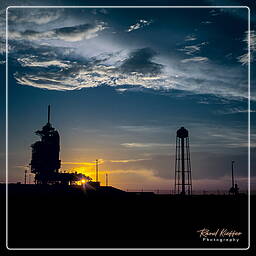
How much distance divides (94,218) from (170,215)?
7272 mm

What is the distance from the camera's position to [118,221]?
95.1 feet

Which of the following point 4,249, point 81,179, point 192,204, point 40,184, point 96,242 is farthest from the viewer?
point 81,179

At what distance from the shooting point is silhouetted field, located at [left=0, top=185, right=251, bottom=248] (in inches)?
976

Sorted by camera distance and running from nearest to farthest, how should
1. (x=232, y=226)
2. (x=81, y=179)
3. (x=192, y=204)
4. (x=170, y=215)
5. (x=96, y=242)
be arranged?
(x=96, y=242), (x=232, y=226), (x=170, y=215), (x=192, y=204), (x=81, y=179)

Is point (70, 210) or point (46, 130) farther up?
point (46, 130)

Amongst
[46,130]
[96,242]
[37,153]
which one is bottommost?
[96,242]

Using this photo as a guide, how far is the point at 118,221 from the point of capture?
95.1 ft

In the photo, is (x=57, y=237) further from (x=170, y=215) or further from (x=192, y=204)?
(x=192, y=204)

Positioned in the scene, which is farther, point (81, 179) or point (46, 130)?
point (81, 179)

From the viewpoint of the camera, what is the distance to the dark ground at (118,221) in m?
24.8

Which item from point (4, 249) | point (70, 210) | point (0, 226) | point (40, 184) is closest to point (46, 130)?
point (40, 184)

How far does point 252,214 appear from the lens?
2889cm

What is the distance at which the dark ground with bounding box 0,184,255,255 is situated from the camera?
24.8 metres

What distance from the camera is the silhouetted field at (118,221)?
24781 mm
